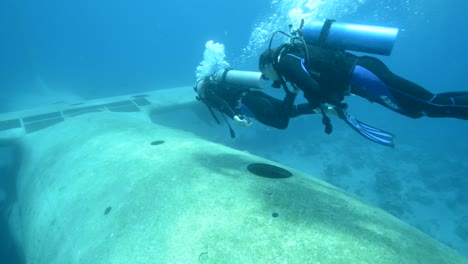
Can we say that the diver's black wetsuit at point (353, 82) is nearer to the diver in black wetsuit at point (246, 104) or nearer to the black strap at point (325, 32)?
the black strap at point (325, 32)

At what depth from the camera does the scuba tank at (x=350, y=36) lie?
156 inches

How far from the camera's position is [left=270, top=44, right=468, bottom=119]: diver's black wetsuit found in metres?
3.98

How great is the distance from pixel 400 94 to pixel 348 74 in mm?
733

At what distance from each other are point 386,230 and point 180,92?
13.0m

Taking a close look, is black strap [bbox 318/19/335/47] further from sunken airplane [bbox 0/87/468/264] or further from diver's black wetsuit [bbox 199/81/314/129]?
sunken airplane [bbox 0/87/468/264]

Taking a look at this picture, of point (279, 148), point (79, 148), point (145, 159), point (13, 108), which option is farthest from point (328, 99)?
point (13, 108)

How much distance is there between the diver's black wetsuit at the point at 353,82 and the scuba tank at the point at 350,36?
17 centimetres

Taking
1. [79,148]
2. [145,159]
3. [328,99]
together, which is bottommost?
[79,148]

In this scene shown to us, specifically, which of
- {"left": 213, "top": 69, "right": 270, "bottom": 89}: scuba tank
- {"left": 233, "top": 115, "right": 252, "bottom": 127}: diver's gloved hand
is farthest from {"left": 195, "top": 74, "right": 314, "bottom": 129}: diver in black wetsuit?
{"left": 213, "top": 69, "right": 270, "bottom": 89}: scuba tank

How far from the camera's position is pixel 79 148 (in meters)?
7.46

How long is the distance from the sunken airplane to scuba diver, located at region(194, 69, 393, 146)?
0.83m

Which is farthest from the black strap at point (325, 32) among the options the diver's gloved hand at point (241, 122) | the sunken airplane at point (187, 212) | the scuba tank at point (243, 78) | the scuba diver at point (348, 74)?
the sunken airplane at point (187, 212)

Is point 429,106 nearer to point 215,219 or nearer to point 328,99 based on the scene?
point 328,99

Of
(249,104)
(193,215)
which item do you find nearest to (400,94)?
(249,104)
